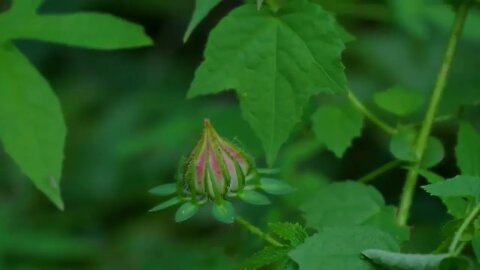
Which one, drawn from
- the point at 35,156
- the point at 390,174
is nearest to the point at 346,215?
the point at 35,156

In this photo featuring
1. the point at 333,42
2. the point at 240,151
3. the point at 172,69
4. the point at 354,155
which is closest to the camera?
the point at 240,151

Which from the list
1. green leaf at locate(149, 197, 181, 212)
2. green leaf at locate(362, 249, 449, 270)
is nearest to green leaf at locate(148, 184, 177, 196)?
green leaf at locate(149, 197, 181, 212)

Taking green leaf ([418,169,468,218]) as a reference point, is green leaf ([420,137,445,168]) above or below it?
below

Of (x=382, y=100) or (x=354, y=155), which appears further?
(x=354, y=155)

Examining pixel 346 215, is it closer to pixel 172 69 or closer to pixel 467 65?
pixel 467 65

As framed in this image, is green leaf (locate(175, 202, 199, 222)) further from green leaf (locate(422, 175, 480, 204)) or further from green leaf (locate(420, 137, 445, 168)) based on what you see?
green leaf (locate(420, 137, 445, 168))
